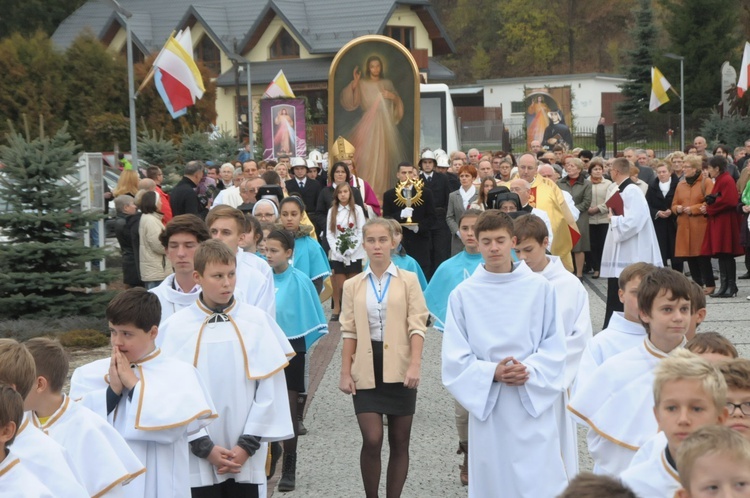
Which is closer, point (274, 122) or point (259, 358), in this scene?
point (259, 358)

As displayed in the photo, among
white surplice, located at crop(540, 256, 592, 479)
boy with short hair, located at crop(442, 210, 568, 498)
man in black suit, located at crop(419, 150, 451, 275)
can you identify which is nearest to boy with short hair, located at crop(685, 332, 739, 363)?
boy with short hair, located at crop(442, 210, 568, 498)

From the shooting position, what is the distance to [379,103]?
68.3ft

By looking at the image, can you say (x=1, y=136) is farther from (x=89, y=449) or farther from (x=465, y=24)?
(x=465, y=24)

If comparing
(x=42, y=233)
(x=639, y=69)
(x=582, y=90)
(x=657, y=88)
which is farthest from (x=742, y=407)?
(x=582, y=90)

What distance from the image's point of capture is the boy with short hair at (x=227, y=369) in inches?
219

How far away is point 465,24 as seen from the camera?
278 feet

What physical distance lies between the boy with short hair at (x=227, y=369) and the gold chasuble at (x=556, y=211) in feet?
24.2

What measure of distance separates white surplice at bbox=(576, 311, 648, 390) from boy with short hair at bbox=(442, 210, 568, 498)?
492mm

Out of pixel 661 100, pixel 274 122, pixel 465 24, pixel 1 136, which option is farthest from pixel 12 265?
pixel 465 24

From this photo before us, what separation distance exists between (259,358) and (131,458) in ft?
3.68

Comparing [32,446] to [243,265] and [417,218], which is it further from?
[417,218]

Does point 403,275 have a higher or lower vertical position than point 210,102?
lower

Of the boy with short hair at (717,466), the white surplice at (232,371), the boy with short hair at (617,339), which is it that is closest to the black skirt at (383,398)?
the white surplice at (232,371)

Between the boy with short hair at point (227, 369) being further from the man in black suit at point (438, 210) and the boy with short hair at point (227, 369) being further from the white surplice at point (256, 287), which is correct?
the man in black suit at point (438, 210)
